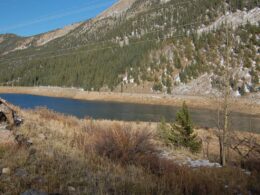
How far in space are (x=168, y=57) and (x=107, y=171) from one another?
96.4m

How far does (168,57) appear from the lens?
102 meters

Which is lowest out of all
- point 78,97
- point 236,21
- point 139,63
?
point 78,97

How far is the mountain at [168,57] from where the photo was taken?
8056 centimetres

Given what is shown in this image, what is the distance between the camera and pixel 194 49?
96.9 meters

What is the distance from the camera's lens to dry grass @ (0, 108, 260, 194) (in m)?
6.24

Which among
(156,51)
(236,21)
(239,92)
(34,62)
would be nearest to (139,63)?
(156,51)

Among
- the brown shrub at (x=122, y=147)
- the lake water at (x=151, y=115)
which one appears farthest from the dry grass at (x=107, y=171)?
the lake water at (x=151, y=115)

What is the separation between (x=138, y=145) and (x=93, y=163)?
1.99 meters

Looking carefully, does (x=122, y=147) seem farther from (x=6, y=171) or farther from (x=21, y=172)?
(x=6, y=171)

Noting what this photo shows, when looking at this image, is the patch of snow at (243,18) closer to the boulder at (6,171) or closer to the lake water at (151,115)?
the lake water at (151,115)

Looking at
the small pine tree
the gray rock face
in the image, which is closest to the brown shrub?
the gray rock face

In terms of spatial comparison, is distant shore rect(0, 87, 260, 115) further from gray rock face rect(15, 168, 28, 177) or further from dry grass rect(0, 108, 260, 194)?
gray rock face rect(15, 168, 28, 177)

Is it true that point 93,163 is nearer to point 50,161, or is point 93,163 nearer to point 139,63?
point 50,161

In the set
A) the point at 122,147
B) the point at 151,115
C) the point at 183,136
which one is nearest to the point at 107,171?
the point at 122,147
